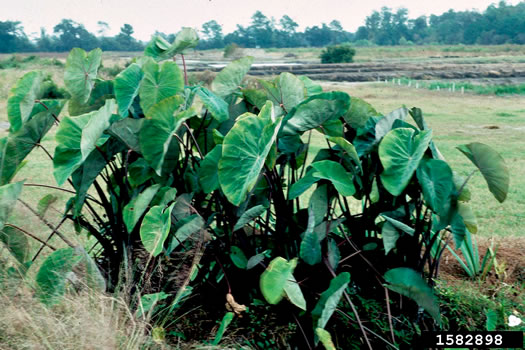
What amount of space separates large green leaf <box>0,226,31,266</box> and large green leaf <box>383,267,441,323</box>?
4.19 ft

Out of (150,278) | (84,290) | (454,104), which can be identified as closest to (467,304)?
(150,278)

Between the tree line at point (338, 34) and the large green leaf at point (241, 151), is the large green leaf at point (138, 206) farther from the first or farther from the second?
the tree line at point (338, 34)

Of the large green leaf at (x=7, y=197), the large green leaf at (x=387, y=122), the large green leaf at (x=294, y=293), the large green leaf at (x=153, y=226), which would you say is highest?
the large green leaf at (x=387, y=122)

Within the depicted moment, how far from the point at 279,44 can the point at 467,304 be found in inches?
2324

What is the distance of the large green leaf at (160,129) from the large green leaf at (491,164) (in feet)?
2.85

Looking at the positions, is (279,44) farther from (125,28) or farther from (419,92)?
(419,92)

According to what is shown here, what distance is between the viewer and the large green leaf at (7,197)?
6.34ft

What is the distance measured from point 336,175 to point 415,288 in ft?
1.35

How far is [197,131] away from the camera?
7.20 feet

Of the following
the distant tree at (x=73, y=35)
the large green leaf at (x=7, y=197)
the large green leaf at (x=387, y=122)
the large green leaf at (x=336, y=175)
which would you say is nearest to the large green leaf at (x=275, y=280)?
the large green leaf at (x=336, y=175)

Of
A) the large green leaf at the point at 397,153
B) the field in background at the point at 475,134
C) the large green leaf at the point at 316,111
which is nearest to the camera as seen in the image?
the large green leaf at the point at 397,153

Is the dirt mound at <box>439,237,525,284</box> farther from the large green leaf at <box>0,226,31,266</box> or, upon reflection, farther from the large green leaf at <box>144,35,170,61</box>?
the large green leaf at <box>0,226,31,266</box>

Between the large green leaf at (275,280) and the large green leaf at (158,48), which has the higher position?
the large green leaf at (158,48)

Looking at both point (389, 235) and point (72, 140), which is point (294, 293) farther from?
point (72, 140)
